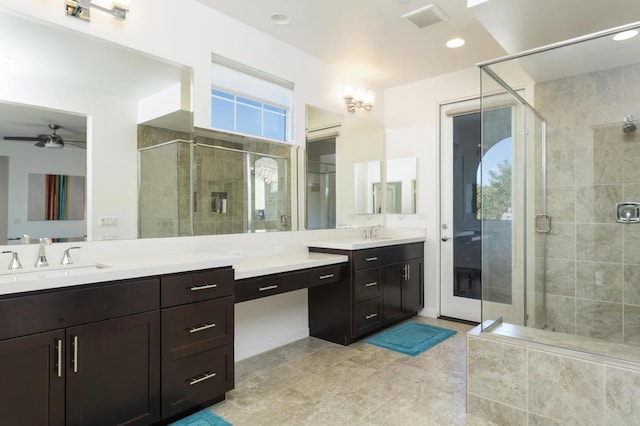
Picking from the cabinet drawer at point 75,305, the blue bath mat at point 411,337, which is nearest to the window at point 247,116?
the cabinet drawer at point 75,305

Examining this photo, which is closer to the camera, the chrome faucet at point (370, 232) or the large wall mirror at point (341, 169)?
the large wall mirror at point (341, 169)

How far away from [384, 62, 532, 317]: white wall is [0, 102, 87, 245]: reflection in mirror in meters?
3.23

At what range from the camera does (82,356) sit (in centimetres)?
168

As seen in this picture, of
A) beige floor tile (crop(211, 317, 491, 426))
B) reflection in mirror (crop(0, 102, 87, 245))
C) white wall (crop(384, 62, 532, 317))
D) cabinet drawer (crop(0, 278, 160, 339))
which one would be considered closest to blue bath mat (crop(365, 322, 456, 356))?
beige floor tile (crop(211, 317, 491, 426))

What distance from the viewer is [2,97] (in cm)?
189

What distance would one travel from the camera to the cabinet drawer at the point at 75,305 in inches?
59.6

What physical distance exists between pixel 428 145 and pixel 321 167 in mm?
1335

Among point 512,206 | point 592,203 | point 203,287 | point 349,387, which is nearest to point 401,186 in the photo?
point 512,206

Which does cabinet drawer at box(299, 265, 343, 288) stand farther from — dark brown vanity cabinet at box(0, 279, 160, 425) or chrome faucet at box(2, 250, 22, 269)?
chrome faucet at box(2, 250, 22, 269)

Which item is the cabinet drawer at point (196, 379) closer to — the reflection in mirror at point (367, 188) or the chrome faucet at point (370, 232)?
the chrome faucet at point (370, 232)

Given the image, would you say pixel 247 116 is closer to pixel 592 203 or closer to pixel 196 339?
pixel 196 339

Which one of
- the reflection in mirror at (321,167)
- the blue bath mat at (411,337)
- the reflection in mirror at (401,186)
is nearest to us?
the blue bath mat at (411,337)

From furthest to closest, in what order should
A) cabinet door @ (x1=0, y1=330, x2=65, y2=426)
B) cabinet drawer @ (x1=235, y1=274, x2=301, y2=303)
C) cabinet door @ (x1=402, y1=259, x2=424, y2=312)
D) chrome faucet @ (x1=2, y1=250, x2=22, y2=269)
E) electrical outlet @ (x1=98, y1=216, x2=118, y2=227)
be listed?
cabinet door @ (x1=402, y1=259, x2=424, y2=312)
cabinet drawer @ (x1=235, y1=274, x2=301, y2=303)
electrical outlet @ (x1=98, y1=216, x2=118, y2=227)
chrome faucet @ (x1=2, y1=250, x2=22, y2=269)
cabinet door @ (x1=0, y1=330, x2=65, y2=426)

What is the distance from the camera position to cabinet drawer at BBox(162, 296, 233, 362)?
1.97 m
